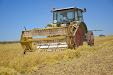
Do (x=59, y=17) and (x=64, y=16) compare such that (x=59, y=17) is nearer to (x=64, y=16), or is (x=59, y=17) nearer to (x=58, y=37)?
(x=64, y=16)

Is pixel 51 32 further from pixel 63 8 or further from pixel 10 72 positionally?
pixel 10 72

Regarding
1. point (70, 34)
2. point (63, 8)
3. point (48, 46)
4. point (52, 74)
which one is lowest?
point (52, 74)

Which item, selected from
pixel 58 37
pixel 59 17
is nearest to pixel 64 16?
pixel 59 17

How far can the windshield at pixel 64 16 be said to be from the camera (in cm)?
861

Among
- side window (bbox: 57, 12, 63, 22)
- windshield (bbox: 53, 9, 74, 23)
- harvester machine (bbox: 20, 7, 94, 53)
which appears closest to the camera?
harvester machine (bbox: 20, 7, 94, 53)

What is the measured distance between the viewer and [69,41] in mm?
6262

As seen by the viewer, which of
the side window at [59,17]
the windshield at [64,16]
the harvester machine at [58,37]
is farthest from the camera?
the side window at [59,17]

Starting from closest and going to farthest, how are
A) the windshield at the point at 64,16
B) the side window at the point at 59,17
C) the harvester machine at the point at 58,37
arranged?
1. the harvester machine at the point at 58,37
2. the windshield at the point at 64,16
3. the side window at the point at 59,17

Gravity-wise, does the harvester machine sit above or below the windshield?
below

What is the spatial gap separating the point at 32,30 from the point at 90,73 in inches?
186

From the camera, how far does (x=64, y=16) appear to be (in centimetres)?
878

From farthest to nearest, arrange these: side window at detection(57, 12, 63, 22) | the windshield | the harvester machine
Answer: side window at detection(57, 12, 63, 22) → the windshield → the harvester machine

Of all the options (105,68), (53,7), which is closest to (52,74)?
(105,68)

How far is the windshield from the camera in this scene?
8609mm
